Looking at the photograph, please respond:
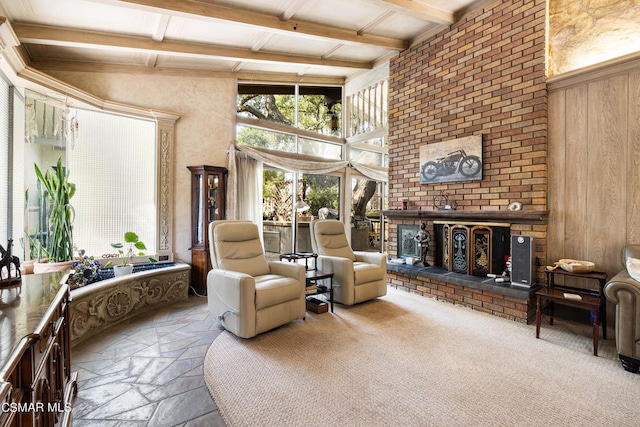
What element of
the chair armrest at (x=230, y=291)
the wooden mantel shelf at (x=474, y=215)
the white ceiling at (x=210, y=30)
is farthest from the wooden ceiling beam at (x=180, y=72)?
the chair armrest at (x=230, y=291)

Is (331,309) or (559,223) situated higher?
(559,223)

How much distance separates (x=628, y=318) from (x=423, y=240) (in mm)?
2251

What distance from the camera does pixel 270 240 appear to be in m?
5.54

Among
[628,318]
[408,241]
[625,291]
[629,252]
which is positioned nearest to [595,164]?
[629,252]

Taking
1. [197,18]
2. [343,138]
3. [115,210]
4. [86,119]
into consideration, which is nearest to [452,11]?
[343,138]

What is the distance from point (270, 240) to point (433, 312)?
2.93 m

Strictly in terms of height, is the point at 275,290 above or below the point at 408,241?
below

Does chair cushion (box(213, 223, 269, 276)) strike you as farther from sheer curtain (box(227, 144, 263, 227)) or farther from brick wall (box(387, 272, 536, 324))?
brick wall (box(387, 272, 536, 324))

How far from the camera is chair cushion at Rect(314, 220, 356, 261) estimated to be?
4242 mm

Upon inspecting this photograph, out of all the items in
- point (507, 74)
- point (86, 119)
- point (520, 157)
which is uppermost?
point (507, 74)

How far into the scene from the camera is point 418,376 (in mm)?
2242

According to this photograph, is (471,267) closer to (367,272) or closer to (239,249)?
(367,272)

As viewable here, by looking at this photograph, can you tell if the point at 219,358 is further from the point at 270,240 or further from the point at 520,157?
the point at 520,157

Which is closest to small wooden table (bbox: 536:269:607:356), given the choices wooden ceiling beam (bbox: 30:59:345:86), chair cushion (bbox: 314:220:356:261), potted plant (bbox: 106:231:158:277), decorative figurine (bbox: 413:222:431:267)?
decorative figurine (bbox: 413:222:431:267)
